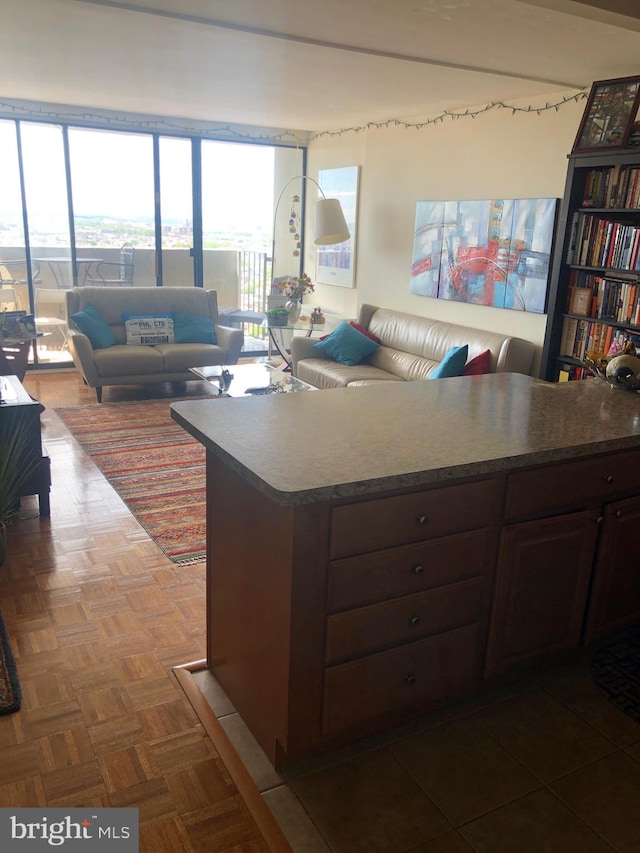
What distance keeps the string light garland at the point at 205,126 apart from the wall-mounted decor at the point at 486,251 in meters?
0.64

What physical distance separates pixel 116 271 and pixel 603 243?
4.81 meters

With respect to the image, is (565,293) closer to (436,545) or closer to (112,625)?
(436,545)

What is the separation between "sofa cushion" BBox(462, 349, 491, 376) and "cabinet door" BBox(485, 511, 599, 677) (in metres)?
2.39

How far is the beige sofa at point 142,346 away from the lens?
18.9ft

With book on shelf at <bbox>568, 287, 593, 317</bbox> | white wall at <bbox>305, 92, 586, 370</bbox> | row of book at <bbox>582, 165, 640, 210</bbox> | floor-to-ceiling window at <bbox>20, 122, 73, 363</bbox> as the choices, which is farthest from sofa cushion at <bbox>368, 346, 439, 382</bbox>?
floor-to-ceiling window at <bbox>20, 122, 73, 363</bbox>

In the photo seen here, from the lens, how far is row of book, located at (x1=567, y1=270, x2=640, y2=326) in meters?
3.83

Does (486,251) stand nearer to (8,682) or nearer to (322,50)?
(322,50)

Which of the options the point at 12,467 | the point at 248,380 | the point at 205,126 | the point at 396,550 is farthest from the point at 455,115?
the point at 396,550

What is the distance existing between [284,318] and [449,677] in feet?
15.0

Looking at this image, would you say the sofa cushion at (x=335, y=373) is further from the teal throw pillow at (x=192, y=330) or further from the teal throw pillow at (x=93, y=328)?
the teal throw pillow at (x=93, y=328)

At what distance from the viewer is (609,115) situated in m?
3.80

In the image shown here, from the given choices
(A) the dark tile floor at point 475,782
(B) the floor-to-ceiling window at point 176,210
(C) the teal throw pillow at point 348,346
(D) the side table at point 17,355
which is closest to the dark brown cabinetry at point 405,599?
(A) the dark tile floor at point 475,782

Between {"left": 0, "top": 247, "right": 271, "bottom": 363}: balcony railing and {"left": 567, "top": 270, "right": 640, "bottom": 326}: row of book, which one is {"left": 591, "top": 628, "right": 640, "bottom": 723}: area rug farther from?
{"left": 0, "top": 247, "right": 271, "bottom": 363}: balcony railing

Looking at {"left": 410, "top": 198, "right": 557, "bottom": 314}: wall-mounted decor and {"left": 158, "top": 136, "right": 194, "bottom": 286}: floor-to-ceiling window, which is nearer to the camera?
{"left": 410, "top": 198, "right": 557, "bottom": 314}: wall-mounted decor
